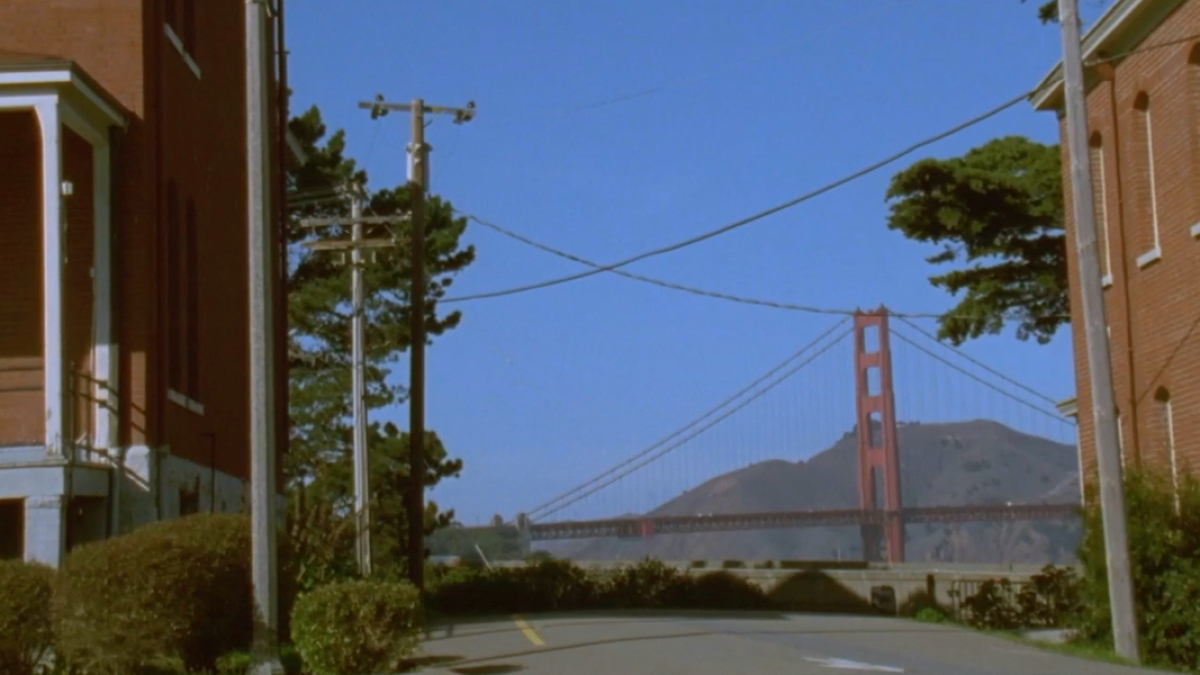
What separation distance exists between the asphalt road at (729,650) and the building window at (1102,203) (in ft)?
18.2

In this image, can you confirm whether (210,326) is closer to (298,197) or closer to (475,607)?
(475,607)

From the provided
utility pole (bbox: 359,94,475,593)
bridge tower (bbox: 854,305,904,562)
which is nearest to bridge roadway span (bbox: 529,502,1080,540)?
bridge tower (bbox: 854,305,904,562)

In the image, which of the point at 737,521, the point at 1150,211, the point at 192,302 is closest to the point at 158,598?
the point at 192,302

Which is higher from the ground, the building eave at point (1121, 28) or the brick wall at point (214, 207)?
the building eave at point (1121, 28)

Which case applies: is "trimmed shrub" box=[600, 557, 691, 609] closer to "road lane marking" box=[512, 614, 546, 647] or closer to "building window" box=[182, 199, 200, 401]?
"road lane marking" box=[512, 614, 546, 647]

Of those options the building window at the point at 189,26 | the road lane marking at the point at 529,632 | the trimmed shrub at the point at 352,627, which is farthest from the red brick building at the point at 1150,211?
the building window at the point at 189,26

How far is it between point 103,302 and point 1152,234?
43.8ft

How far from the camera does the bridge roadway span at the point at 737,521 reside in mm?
72062

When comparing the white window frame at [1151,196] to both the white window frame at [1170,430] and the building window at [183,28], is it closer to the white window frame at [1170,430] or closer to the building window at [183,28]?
the white window frame at [1170,430]

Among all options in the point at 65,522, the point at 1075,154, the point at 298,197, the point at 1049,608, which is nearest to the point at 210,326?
the point at 65,522

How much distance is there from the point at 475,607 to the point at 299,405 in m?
14.6

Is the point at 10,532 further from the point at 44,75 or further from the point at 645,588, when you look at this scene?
the point at 645,588

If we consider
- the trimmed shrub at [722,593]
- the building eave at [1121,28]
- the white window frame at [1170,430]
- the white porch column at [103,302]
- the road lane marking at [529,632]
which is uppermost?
the building eave at [1121,28]

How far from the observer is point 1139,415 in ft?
81.4
